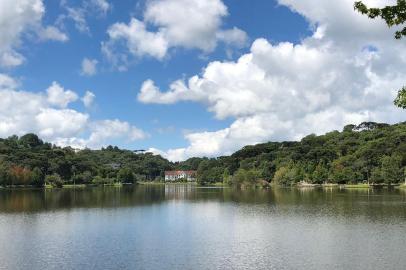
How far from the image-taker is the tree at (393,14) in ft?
49.5

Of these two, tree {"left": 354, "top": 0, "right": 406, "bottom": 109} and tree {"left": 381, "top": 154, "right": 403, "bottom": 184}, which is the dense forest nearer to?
tree {"left": 381, "top": 154, "right": 403, "bottom": 184}

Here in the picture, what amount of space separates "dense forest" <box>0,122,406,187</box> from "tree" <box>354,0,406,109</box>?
103903mm

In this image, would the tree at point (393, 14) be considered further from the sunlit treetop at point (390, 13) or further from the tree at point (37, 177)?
the tree at point (37, 177)

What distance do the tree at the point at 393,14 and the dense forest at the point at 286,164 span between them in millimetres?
103903

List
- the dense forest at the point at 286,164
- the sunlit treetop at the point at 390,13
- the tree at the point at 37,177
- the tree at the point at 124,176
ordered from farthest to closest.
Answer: the tree at the point at 124,176
the tree at the point at 37,177
the dense forest at the point at 286,164
the sunlit treetop at the point at 390,13

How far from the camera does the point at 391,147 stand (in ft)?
403

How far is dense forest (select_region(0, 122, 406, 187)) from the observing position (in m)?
122

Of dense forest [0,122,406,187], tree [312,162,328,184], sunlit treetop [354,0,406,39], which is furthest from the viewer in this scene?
tree [312,162,328,184]

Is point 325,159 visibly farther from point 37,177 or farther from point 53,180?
point 37,177

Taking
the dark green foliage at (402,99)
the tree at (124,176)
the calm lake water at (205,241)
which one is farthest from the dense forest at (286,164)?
the dark green foliage at (402,99)

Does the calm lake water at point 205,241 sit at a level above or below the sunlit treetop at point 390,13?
below

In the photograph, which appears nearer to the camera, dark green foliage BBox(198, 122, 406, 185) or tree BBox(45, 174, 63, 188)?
dark green foliage BBox(198, 122, 406, 185)

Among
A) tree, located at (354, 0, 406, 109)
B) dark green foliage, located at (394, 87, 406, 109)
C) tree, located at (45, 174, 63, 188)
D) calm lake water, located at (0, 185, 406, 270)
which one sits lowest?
calm lake water, located at (0, 185, 406, 270)

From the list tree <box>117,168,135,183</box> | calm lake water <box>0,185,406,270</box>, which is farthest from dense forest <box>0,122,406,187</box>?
calm lake water <box>0,185,406,270</box>
